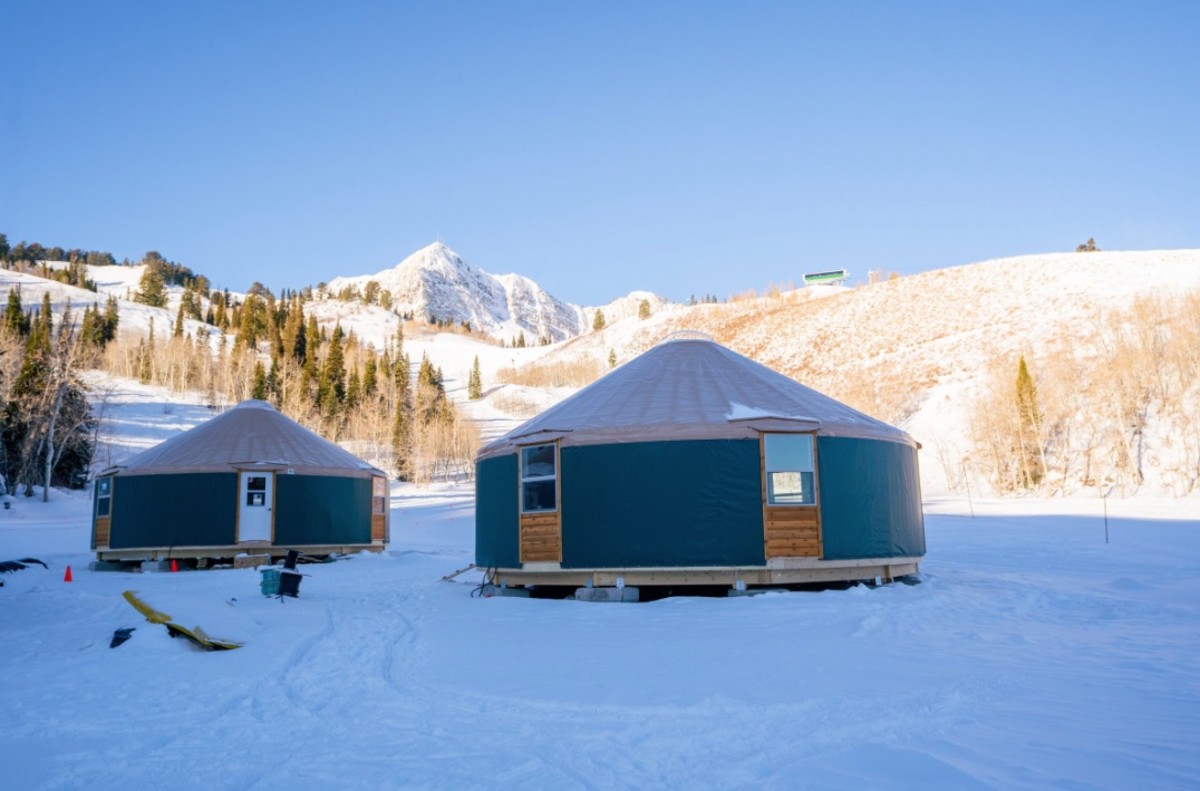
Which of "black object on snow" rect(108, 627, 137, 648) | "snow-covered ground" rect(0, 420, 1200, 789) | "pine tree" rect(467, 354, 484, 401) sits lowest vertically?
"snow-covered ground" rect(0, 420, 1200, 789)

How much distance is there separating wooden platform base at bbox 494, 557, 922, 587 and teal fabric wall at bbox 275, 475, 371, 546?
7.50 metres

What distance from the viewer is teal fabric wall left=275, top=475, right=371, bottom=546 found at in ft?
49.9

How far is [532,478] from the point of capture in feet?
31.9

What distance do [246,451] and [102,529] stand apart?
9.98 feet

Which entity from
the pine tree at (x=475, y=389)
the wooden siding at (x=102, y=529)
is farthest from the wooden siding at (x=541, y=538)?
the pine tree at (x=475, y=389)

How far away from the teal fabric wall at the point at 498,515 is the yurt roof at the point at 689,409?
0.74ft

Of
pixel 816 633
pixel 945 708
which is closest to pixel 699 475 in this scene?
pixel 816 633

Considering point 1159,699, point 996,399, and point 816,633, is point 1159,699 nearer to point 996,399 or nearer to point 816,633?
point 816,633

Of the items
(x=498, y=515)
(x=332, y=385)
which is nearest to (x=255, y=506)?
(x=498, y=515)

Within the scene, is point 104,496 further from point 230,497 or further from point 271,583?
point 271,583

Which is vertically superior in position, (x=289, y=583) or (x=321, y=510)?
(x=321, y=510)

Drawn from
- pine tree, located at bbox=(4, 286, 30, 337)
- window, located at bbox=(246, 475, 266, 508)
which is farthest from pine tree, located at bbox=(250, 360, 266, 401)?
window, located at bbox=(246, 475, 266, 508)

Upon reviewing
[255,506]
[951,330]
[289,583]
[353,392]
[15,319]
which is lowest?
[289,583]

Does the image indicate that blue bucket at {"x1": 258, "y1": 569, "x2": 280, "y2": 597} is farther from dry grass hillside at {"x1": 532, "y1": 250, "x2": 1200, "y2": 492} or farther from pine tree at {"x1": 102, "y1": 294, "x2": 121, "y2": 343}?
pine tree at {"x1": 102, "y1": 294, "x2": 121, "y2": 343}
